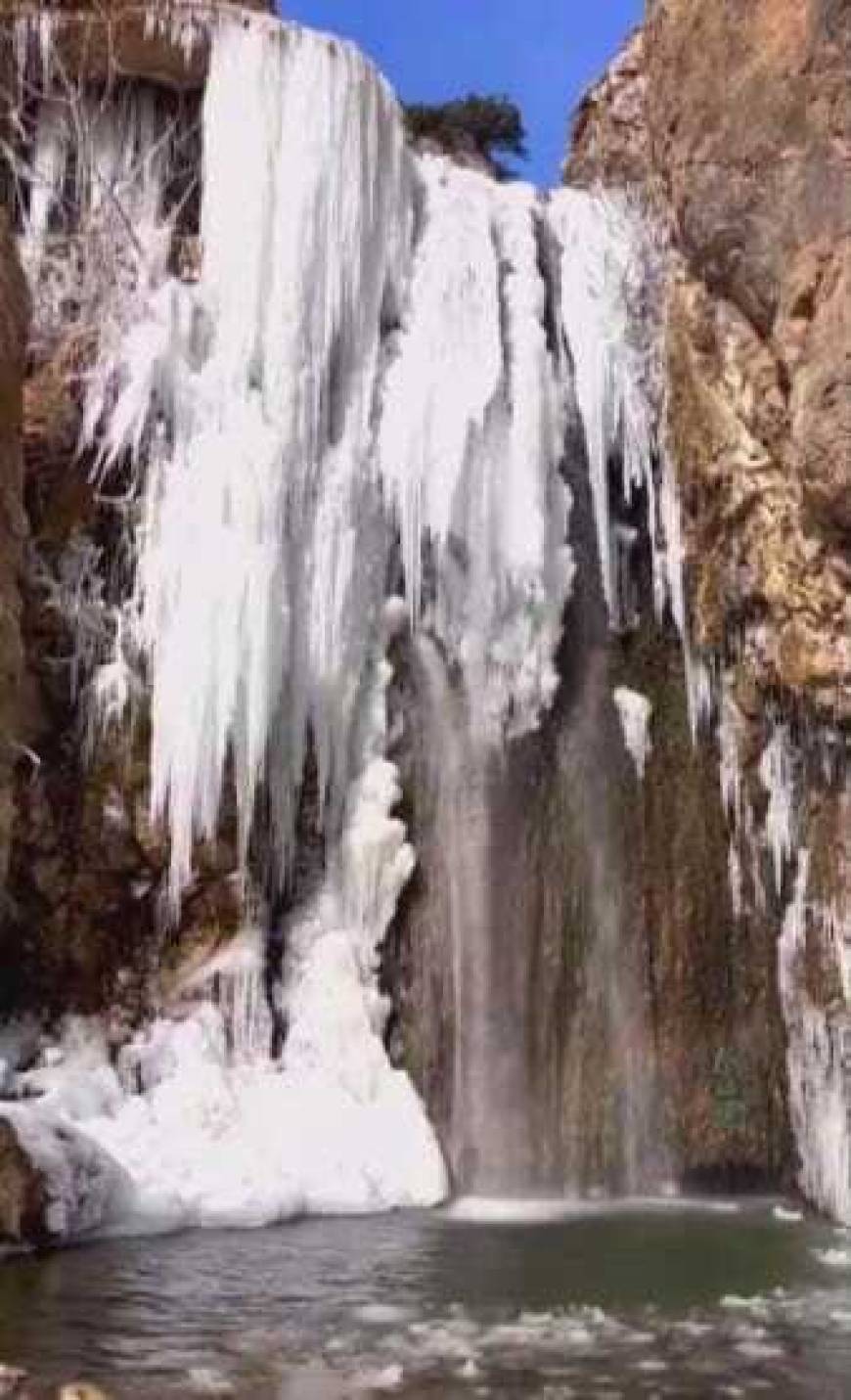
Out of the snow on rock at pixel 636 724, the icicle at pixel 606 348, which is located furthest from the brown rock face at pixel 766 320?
the snow on rock at pixel 636 724

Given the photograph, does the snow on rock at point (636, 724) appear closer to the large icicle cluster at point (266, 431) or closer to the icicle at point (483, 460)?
the icicle at point (483, 460)

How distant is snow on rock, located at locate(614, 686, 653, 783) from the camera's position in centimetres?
1138

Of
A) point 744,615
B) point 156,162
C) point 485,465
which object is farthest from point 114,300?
point 744,615

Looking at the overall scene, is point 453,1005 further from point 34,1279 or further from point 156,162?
point 156,162

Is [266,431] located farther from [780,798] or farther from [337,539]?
[780,798]

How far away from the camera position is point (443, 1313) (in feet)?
19.7

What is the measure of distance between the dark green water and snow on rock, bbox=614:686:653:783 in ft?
11.4

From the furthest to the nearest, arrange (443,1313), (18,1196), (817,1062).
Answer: (817,1062) → (18,1196) → (443,1313)

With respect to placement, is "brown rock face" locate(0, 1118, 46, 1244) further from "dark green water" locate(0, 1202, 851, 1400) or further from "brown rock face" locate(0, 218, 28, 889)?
"brown rock face" locate(0, 218, 28, 889)

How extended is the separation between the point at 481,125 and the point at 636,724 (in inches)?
536

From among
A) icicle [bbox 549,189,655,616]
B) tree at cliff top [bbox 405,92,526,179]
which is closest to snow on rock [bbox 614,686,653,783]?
icicle [bbox 549,189,655,616]

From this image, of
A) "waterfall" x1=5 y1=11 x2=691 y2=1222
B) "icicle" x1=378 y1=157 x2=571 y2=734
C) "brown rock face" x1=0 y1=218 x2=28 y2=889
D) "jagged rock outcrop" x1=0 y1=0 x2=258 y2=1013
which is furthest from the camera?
"icicle" x1=378 y1=157 x2=571 y2=734

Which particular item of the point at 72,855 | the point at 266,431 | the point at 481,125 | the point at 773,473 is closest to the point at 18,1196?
the point at 72,855

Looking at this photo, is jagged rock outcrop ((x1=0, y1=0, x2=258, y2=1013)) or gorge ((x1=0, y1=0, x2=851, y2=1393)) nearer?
gorge ((x1=0, y1=0, x2=851, y2=1393))
